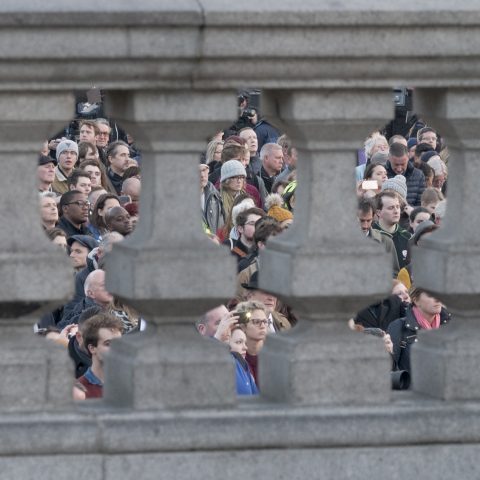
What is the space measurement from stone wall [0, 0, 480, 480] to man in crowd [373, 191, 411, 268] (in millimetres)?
10069

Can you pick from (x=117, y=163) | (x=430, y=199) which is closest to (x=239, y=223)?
(x=430, y=199)

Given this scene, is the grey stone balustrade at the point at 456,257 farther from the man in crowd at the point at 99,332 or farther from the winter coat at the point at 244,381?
the man in crowd at the point at 99,332

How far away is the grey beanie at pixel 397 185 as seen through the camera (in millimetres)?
18139

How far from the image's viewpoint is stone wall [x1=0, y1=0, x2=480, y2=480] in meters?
4.64

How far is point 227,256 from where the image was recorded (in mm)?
4793

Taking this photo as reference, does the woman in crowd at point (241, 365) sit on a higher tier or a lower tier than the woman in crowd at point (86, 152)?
lower

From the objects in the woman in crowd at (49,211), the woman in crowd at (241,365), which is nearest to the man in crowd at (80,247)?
the woman in crowd at (49,211)

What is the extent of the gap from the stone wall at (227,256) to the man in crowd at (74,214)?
Answer: 33.8 feet

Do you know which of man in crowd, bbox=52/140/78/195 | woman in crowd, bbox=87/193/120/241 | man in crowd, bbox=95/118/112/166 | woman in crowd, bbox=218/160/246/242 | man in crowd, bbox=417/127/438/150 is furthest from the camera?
man in crowd, bbox=417/127/438/150

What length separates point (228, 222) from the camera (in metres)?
16.0

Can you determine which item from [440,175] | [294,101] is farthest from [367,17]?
[440,175]

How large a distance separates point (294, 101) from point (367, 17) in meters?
0.29

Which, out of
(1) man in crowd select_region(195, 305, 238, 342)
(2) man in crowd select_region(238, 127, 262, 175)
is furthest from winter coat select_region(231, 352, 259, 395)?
(2) man in crowd select_region(238, 127, 262, 175)

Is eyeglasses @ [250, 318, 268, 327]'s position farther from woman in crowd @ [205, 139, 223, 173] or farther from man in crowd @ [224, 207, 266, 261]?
woman in crowd @ [205, 139, 223, 173]
